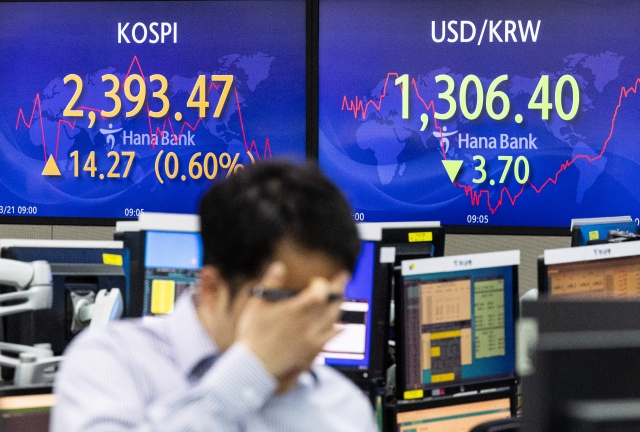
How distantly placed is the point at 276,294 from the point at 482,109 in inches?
146

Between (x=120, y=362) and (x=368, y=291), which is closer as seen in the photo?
(x=120, y=362)

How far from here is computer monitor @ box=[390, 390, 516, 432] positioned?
2.16 meters

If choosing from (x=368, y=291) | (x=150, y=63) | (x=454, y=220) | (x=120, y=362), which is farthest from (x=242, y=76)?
(x=120, y=362)

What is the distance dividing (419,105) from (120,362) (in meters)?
3.66

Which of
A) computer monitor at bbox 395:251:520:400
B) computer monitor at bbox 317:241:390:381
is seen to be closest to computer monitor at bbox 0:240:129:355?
computer monitor at bbox 317:241:390:381

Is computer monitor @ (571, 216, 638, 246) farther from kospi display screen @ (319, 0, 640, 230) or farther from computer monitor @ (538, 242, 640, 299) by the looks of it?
kospi display screen @ (319, 0, 640, 230)

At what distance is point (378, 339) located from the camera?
7.04 ft

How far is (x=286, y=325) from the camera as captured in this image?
2.80ft

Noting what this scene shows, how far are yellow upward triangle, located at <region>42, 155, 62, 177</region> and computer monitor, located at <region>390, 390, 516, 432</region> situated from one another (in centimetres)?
303

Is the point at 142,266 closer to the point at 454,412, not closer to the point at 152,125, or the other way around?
the point at 454,412

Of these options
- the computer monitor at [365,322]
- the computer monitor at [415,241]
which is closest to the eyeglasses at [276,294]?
the computer monitor at [365,322]

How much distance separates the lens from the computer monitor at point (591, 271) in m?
2.21

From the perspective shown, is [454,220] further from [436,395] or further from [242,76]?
[436,395]
